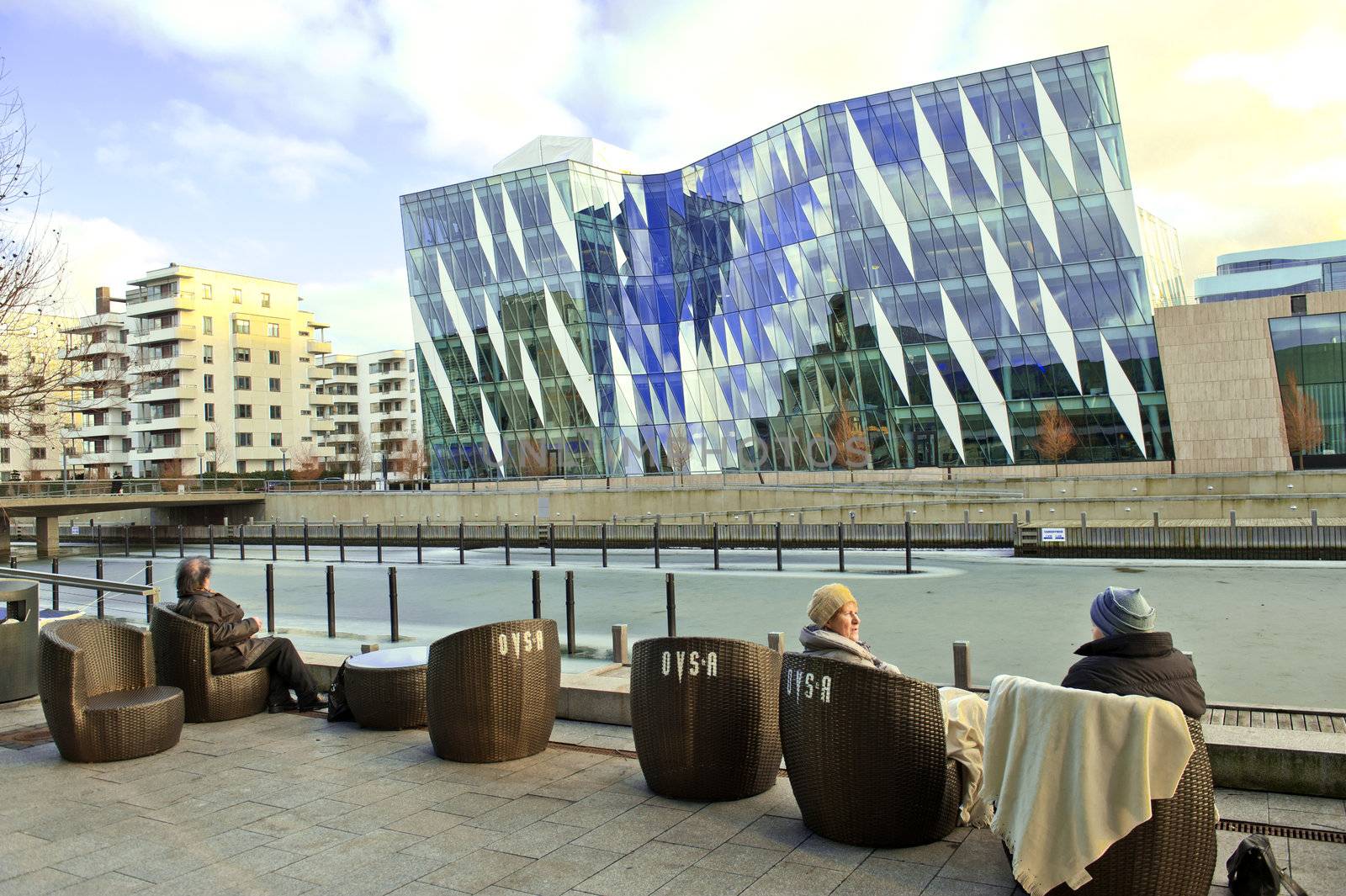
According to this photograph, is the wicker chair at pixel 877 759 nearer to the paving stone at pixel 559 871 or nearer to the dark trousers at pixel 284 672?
the paving stone at pixel 559 871

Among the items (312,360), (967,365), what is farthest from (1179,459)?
(312,360)

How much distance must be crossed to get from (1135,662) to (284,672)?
658cm

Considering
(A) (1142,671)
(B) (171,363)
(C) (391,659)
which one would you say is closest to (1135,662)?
(A) (1142,671)

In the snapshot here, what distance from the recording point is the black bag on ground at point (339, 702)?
7.83m

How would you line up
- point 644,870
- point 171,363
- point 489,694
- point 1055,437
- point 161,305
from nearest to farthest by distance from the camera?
1. point 644,870
2. point 489,694
3. point 1055,437
4. point 171,363
5. point 161,305

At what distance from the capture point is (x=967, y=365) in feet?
162

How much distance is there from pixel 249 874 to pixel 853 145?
51.8m

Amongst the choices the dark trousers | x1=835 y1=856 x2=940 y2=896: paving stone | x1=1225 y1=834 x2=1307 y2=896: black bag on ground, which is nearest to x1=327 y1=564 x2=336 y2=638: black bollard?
the dark trousers

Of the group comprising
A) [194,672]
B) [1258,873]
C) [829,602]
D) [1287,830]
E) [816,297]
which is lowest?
[1287,830]

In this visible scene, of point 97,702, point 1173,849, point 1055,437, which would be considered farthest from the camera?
point 1055,437

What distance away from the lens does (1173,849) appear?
3.91 m

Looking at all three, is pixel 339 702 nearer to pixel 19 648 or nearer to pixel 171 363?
pixel 19 648

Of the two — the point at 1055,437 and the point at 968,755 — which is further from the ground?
the point at 1055,437

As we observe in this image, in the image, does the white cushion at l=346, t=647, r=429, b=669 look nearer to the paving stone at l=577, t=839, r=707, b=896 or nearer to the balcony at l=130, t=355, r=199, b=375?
the paving stone at l=577, t=839, r=707, b=896
